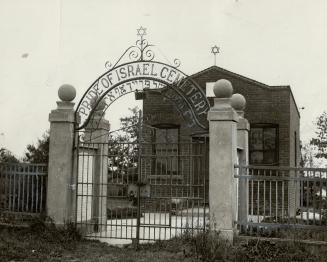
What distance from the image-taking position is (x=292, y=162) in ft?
68.3

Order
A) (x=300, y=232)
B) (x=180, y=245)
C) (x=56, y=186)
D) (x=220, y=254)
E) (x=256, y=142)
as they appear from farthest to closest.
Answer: (x=256, y=142)
(x=56, y=186)
(x=300, y=232)
(x=180, y=245)
(x=220, y=254)

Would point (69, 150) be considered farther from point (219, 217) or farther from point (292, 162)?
point (292, 162)

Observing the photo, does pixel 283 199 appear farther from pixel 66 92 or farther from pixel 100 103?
pixel 66 92

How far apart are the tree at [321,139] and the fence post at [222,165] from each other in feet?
48.3

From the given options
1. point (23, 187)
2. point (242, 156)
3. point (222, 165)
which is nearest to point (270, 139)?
point (242, 156)

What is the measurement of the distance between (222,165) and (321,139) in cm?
1750

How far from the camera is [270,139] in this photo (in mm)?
20156

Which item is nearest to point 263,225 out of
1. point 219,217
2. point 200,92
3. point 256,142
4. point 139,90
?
point 219,217

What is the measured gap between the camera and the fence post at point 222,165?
395 inches

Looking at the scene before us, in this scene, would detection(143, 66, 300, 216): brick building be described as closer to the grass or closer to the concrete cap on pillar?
the concrete cap on pillar

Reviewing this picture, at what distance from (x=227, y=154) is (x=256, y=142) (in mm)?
10454

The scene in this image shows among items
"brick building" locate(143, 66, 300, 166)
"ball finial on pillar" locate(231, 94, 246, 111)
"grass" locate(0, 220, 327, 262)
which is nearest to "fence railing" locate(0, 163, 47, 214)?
"grass" locate(0, 220, 327, 262)

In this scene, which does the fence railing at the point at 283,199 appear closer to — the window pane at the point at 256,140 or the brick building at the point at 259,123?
the brick building at the point at 259,123

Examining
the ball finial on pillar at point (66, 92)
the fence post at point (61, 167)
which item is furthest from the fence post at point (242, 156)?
the ball finial on pillar at point (66, 92)
